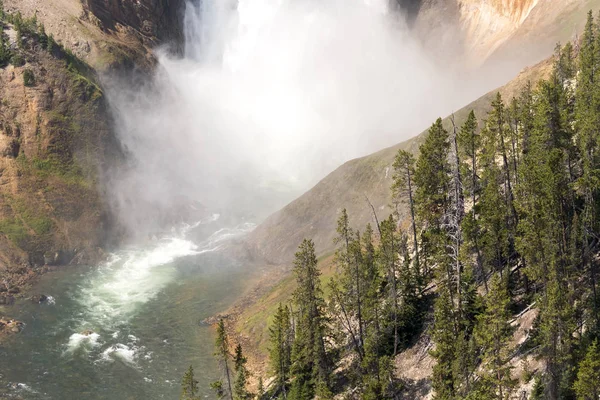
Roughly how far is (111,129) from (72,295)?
59101 mm

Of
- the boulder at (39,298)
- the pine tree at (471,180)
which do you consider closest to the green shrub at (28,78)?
the boulder at (39,298)

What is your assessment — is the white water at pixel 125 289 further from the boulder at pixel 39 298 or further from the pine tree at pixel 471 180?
the pine tree at pixel 471 180

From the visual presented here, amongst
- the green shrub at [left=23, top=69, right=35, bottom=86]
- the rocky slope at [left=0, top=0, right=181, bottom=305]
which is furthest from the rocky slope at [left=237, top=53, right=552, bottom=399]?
the green shrub at [left=23, top=69, right=35, bottom=86]

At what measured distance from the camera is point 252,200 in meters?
151

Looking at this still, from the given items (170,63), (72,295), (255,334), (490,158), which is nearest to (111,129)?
(72,295)

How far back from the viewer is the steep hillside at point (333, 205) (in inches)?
3516

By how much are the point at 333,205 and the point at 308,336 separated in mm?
54025

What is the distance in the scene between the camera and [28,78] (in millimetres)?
113812

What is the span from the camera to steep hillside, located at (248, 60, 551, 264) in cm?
8931

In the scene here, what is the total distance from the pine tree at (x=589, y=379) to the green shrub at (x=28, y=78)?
4929 inches

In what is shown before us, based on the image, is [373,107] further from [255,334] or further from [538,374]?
[538,374]

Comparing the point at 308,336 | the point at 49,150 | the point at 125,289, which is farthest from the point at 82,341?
the point at 49,150

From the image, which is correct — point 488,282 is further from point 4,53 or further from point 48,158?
point 4,53

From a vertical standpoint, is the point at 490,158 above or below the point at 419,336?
above
